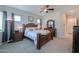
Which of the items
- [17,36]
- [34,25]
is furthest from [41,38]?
[17,36]

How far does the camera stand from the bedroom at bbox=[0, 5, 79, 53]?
2174mm

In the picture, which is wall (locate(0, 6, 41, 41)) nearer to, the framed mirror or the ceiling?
the ceiling

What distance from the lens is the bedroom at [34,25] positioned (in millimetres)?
2174

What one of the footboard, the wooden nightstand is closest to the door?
the footboard

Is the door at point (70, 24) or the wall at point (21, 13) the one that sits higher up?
the wall at point (21, 13)

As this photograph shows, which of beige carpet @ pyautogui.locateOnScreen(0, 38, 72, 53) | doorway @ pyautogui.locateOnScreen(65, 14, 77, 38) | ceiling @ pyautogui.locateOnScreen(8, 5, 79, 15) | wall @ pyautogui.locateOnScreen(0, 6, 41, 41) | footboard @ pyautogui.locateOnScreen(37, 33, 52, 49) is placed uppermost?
ceiling @ pyautogui.locateOnScreen(8, 5, 79, 15)

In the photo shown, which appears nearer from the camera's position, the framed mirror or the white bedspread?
the white bedspread

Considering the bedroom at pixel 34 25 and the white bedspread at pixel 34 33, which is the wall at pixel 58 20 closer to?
the bedroom at pixel 34 25

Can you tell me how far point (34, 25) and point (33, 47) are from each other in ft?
1.63

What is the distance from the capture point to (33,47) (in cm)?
221

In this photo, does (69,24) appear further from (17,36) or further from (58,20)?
(17,36)

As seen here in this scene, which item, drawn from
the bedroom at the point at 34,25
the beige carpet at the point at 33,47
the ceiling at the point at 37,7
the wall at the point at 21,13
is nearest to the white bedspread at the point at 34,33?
the bedroom at the point at 34,25

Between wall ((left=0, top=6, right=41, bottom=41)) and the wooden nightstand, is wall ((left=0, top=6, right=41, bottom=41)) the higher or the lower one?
the higher one
